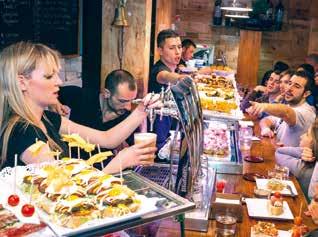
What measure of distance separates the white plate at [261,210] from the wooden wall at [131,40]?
307 centimetres

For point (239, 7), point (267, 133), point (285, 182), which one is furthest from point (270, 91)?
point (285, 182)

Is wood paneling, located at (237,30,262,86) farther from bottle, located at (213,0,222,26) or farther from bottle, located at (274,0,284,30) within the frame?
bottle, located at (213,0,222,26)

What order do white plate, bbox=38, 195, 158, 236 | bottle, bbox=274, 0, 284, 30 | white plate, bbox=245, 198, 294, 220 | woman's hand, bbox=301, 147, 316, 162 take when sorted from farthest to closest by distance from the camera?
bottle, bbox=274, 0, 284, 30 < woman's hand, bbox=301, 147, 316, 162 < white plate, bbox=245, 198, 294, 220 < white plate, bbox=38, 195, 158, 236

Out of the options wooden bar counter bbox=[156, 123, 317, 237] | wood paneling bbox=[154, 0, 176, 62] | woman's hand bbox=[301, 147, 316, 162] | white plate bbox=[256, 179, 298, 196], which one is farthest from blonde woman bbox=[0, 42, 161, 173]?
wood paneling bbox=[154, 0, 176, 62]

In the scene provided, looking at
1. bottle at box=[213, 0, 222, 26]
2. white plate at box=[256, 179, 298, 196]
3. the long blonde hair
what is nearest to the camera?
the long blonde hair

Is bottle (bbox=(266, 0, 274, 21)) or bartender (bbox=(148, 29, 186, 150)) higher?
bottle (bbox=(266, 0, 274, 21))

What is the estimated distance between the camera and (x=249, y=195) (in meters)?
2.87

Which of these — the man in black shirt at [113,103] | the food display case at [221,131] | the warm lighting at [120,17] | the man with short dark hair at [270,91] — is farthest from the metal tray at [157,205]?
the man with short dark hair at [270,91]

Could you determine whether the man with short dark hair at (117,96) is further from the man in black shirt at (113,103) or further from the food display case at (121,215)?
the food display case at (121,215)

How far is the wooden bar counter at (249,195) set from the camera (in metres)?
2.03

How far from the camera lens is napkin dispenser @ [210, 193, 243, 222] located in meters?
2.32

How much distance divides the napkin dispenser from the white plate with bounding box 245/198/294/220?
0.51ft

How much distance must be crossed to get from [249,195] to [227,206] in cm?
57

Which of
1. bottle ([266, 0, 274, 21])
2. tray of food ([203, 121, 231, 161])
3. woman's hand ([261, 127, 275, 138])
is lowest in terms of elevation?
woman's hand ([261, 127, 275, 138])
